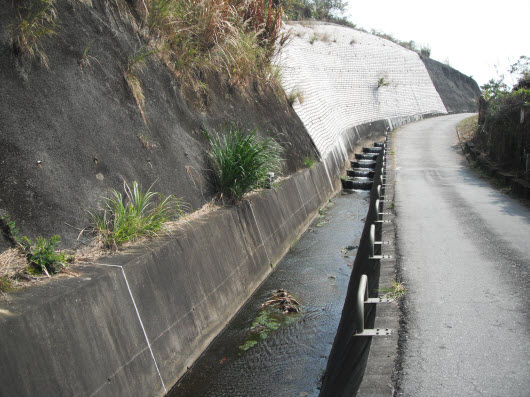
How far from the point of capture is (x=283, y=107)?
1515 centimetres

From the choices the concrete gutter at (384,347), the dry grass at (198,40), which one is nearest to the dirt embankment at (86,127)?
the dry grass at (198,40)

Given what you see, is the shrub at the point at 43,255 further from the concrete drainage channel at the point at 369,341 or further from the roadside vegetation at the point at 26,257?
the concrete drainage channel at the point at 369,341

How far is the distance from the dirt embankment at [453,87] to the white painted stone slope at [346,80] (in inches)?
92.0

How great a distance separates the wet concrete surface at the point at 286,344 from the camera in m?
5.23

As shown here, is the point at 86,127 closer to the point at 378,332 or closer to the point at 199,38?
the point at 378,332

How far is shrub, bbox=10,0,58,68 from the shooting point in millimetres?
5129

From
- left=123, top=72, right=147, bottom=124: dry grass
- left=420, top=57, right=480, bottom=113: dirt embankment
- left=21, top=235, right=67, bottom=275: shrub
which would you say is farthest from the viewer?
left=420, top=57, right=480, bottom=113: dirt embankment

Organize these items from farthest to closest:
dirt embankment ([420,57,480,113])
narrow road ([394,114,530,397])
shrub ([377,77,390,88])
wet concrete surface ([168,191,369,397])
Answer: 1. dirt embankment ([420,57,480,113])
2. shrub ([377,77,390,88])
3. wet concrete surface ([168,191,369,397])
4. narrow road ([394,114,530,397])

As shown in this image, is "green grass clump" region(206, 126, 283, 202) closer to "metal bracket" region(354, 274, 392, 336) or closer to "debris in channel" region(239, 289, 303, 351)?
"debris in channel" region(239, 289, 303, 351)

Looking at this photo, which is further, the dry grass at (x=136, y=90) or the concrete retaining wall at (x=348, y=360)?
the dry grass at (x=136, y=90)

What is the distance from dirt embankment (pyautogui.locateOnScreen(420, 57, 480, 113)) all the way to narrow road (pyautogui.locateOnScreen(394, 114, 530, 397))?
36.8 metres

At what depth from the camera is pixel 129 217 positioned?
541 centimetres

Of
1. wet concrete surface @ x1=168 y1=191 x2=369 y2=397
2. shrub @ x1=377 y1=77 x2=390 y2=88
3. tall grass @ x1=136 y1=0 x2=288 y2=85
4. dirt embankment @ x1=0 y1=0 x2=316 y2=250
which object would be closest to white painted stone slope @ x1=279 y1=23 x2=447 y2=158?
shrub @ x1=377 y1=77 x2=390 y2=88

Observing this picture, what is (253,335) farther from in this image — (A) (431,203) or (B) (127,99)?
(A) (431,203)
